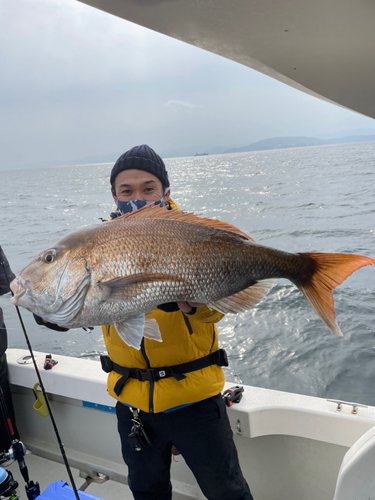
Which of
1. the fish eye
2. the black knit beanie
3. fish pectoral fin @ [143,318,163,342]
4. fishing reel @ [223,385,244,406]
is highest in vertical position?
the black knit beanie

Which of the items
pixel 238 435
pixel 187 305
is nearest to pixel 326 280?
pixel 187 305

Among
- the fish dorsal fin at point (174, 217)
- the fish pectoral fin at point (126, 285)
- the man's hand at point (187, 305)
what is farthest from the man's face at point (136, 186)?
the fish pectoral fin at point (126, 285)

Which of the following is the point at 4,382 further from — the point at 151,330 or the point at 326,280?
the point at 326,280

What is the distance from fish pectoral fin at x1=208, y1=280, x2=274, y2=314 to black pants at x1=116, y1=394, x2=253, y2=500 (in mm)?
914

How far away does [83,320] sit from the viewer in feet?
4.44

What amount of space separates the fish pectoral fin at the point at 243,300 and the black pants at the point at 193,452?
3.00 ft

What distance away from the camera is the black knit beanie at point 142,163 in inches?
91.4

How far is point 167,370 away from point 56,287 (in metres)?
0.99

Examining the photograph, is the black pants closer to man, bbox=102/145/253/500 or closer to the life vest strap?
man, bbox=102/145/253/500

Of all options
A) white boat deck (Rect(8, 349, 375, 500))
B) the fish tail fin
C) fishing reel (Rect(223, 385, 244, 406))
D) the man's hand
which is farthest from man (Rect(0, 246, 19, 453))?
the fish tail fin

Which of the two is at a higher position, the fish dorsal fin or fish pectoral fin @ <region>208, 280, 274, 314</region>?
the fish dorsal fin

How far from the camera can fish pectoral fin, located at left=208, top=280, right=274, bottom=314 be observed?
153 cm

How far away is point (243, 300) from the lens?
5.09 feet

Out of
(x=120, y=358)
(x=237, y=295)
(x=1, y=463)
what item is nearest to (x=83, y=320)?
(x=237, y=295)
